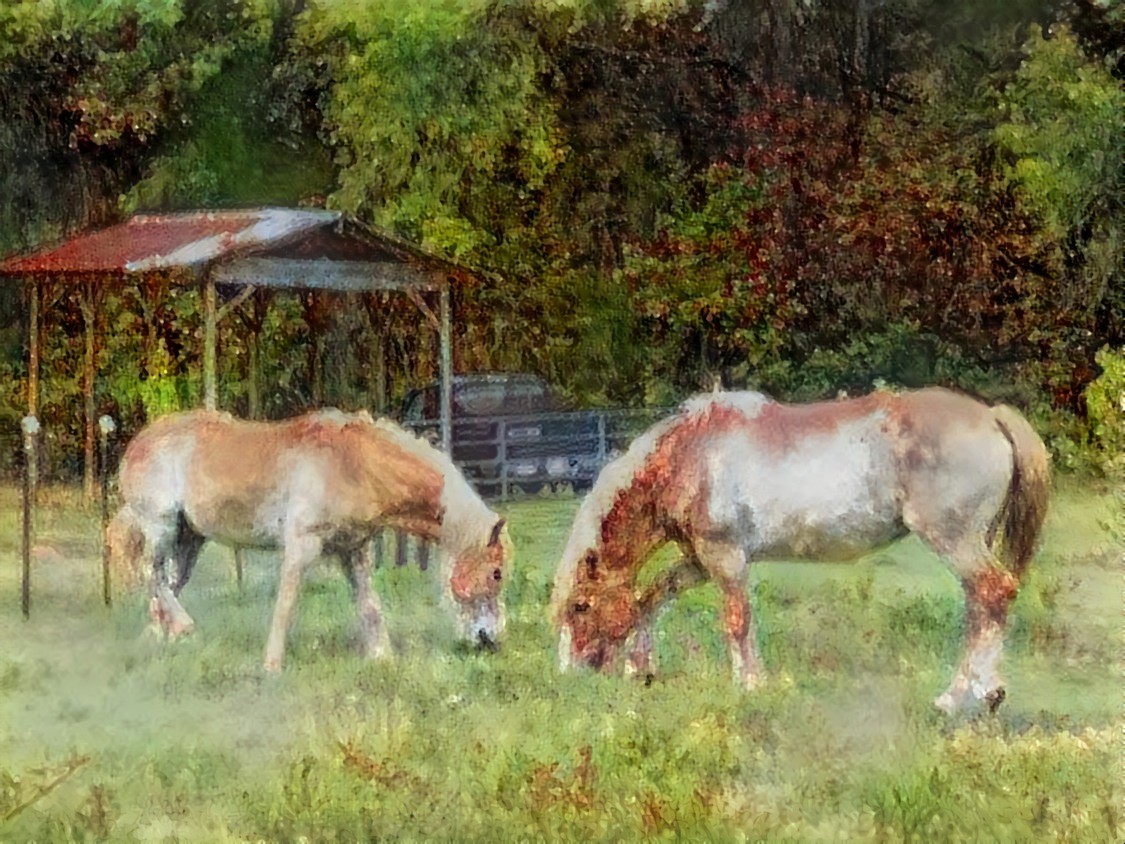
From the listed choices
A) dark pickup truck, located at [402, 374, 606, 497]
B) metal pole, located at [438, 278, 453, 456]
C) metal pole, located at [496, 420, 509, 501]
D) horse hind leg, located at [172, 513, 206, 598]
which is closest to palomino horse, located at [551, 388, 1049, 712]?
dark pickup truck, located at [402, 374, 606, 497]

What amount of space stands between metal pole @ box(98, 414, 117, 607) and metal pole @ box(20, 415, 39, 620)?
0.18 m

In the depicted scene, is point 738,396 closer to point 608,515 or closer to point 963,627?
point 608,515

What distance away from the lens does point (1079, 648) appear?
12.3 feet

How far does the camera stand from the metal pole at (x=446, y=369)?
12.9 ft

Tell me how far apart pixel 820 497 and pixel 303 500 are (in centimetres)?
142

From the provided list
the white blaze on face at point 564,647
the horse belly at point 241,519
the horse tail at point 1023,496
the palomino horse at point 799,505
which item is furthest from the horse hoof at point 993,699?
the horse belly at point 241,519

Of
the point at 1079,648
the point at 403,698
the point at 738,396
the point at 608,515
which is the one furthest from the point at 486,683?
the point at 1079,648

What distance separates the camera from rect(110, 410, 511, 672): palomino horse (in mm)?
3883

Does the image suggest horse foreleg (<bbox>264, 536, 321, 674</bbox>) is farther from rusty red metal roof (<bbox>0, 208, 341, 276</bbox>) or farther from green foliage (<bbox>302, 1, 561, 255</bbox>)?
green foliage (<bbox>302, 1, 561, 255</bbox>)

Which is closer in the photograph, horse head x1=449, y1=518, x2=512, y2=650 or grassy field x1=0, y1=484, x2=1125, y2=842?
grassy field x1=0, y1=484, x2=1125, y2=842

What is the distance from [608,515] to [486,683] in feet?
1.82

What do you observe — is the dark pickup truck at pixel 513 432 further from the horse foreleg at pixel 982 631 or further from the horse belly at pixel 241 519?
the horse foreleg at pixel 982 631

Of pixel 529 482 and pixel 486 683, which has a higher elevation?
pixel 529 482

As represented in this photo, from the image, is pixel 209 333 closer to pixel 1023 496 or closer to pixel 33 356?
pixel 33 356
